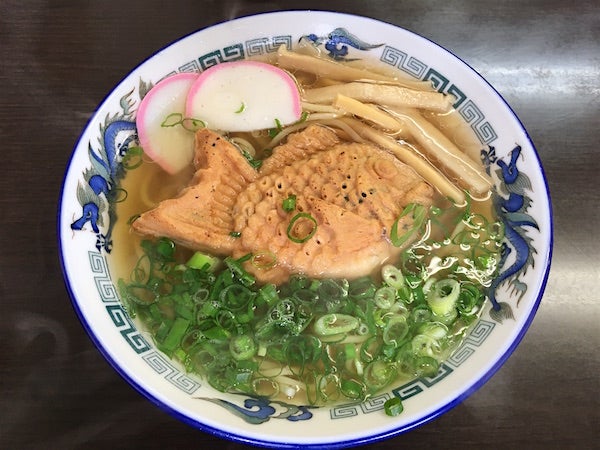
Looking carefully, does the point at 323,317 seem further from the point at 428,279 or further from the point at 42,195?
the point at 42,195

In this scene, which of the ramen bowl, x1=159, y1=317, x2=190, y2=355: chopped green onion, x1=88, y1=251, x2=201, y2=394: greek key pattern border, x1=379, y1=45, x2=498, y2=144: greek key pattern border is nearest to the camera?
the ramen bowl

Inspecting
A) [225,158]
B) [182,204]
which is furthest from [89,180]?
[225,158]

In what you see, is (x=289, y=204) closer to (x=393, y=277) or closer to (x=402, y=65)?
(x=393, y=277)

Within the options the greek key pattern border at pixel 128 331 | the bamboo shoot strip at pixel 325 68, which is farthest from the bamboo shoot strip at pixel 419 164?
the greek key pattern border at pixel 128 331

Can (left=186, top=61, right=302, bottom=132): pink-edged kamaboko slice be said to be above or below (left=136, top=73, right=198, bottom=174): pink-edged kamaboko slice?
above

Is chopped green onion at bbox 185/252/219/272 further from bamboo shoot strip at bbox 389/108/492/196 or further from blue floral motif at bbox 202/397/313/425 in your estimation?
bamboo shoot strip at bbox 389/108/492/196

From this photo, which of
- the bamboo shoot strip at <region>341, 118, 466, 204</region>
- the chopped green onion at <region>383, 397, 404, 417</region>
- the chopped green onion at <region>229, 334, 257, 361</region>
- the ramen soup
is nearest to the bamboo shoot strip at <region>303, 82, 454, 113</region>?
the ramen soup
